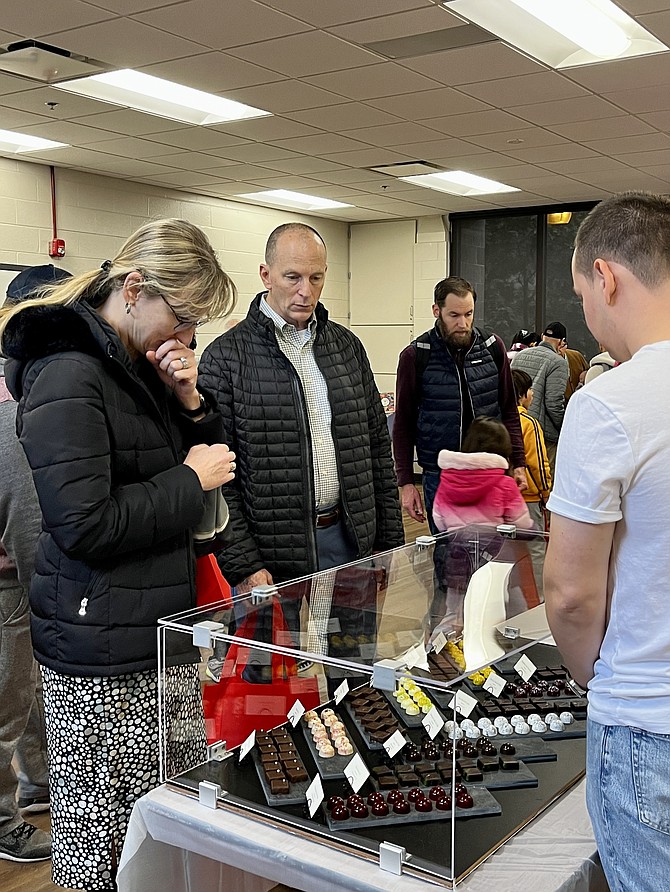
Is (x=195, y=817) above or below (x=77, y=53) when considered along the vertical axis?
below

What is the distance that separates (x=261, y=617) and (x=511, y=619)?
0.50m

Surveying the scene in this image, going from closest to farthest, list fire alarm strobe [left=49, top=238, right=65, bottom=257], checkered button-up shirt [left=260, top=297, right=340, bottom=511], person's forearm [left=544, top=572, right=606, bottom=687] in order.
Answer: person's forearm [left=544, top=572, right=606, bottom=687] < checkered button-up shirt [left=260, top=297, right=340, bottom=511] < fire alarm strobe [left=49, top=238, right=65, bottom=257]

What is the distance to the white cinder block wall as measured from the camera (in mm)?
7430

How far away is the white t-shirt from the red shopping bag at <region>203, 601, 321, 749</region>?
66cm

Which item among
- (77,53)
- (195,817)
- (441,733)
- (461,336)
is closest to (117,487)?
(195,817)

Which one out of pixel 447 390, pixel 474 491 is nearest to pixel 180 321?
pixel 474 491

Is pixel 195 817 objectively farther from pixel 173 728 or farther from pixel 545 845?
pixel 545 845

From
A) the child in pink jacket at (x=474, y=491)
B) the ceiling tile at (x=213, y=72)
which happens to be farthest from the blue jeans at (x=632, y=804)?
the ceiling tile at (x=213, y=72)

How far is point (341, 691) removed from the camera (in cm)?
174

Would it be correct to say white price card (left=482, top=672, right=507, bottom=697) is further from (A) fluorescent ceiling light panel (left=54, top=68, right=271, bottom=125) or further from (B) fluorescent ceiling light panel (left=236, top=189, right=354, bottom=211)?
(B) fluorescent ceiling light panel (left=236, top=189, right=354, bottom=211)

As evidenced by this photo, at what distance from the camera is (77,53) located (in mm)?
4684

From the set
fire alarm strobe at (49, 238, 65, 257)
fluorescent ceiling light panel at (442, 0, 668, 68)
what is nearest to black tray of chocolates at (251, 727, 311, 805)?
fluorescent ceiling light panel at (442, 0, 668, 68)

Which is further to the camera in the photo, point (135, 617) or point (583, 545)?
point (135, 617)

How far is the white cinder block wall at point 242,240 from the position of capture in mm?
7430
